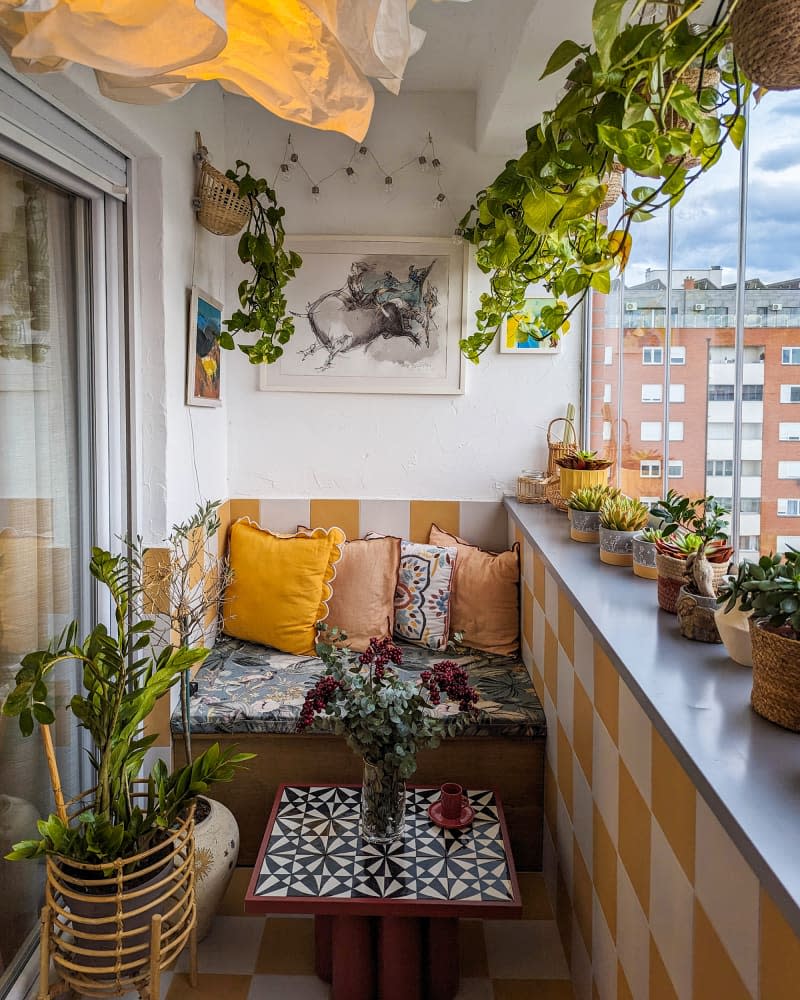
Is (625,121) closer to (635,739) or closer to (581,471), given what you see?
(635,739)

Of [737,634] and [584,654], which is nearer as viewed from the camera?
[737,634]

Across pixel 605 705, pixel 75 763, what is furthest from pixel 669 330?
pixel 75 763

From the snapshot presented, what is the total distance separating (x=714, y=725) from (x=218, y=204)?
2.12 m

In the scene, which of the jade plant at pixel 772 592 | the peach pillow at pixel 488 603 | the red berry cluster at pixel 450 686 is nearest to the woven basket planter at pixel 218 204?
the peach pillow at pixel 488 603

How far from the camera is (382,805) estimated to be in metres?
1.81

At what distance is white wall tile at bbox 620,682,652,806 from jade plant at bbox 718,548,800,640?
0.83 ft

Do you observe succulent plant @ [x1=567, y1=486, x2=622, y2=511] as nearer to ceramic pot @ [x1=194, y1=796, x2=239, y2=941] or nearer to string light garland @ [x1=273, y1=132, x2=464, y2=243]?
string light garland @ [x1=273, y1=132, x2=464, y2=243]

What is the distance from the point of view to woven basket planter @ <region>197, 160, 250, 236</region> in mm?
2432

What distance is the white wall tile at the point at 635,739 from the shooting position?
1.26 metres

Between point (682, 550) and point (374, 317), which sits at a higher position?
point (374, 317)

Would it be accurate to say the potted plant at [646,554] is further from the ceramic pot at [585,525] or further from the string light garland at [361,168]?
the string light garland at [361,168]

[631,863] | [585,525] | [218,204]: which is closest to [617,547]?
[585,525]

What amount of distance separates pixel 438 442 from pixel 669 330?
3.89 ft

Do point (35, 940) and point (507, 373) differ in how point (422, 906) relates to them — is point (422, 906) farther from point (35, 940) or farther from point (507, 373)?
point (507, 373)
